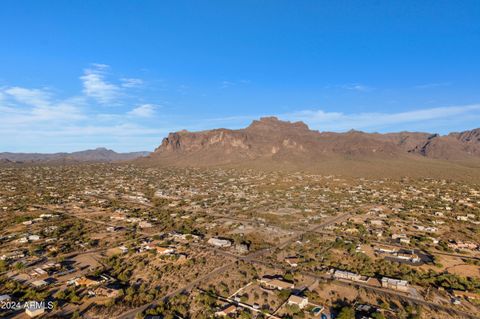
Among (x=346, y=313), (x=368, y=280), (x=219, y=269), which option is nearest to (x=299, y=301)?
(x=346, y=313)

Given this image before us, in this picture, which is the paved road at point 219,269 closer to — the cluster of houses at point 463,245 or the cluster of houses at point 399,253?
the cluster of houses at point 399,253

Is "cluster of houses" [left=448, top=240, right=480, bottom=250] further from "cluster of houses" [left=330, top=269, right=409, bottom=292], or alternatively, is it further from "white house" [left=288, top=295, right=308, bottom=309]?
"white house" [left=288, top=295, right=308, bottom=309]

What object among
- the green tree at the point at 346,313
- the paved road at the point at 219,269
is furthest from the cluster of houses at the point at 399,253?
the green tree at the point at 346,313

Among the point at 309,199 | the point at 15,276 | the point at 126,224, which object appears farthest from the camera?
the point at 309,199

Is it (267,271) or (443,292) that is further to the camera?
(267,271)

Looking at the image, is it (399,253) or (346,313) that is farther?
(399,253)

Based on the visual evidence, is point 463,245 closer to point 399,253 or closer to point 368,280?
point 399,253

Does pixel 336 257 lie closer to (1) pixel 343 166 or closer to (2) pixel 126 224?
(2) pixel 126 224

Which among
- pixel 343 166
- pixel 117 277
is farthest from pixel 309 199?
pixel 343 166

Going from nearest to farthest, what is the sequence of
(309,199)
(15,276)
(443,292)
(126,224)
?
(443,292) → (15,276) → (126,224) → (309,199)
